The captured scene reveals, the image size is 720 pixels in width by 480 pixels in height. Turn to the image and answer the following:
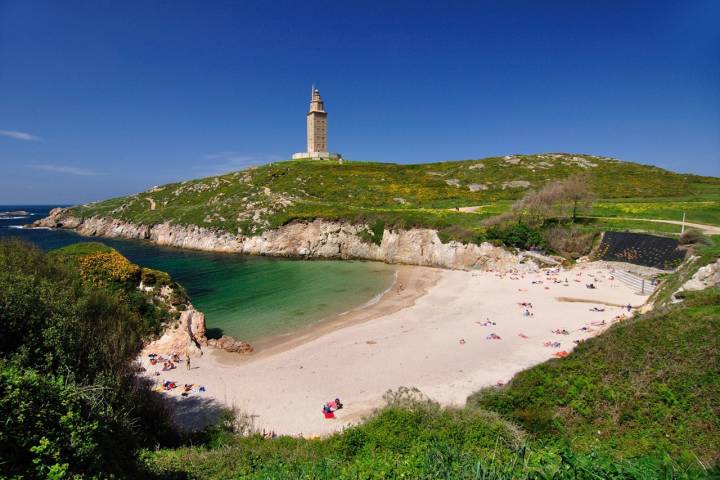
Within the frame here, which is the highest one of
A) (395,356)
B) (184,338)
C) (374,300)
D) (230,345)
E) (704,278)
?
(704,278)

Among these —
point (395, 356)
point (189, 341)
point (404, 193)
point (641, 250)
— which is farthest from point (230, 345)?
point (404, 193)

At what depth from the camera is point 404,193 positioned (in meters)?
77.8

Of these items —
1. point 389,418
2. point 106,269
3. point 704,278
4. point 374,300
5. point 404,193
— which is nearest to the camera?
point 389,418

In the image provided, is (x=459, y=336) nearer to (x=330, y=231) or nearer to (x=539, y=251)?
(x=539, y=251)

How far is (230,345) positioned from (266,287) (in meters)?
15.2

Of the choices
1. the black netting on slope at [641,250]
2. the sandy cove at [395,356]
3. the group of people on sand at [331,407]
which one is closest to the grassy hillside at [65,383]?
the sandy cove at [395,356]

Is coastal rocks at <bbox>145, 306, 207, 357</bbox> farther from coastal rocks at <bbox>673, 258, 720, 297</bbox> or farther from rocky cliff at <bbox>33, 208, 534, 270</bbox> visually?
rocky cliff at <bbox>33, 208, 534, 270</bbox>

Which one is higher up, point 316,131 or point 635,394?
point 316,131

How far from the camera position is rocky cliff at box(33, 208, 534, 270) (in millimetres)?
42812

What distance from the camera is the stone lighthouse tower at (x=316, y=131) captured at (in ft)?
396

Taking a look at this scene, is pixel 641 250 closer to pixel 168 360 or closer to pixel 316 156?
pixel 168 360

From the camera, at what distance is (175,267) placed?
1866 inches

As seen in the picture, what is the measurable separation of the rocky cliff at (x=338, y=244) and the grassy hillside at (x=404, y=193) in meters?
Result: 1.79

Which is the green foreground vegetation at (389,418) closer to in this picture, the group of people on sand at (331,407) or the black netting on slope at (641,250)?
the group of people on sand at (331,407)
